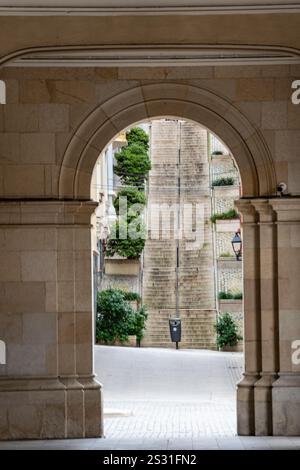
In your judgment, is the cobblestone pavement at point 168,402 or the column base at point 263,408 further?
the column base at point 263,408

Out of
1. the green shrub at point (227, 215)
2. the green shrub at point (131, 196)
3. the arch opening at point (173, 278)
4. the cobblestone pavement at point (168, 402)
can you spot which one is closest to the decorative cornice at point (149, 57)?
the cobblestone pavement at point (168, 402)

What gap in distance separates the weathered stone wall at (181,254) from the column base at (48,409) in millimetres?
16758

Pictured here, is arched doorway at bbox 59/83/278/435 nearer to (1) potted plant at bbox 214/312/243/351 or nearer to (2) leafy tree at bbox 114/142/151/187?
(1) potted plant at bbox 214/312/243/351

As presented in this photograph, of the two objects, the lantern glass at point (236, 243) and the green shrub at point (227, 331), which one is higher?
the lantern glass at point (236, 243)

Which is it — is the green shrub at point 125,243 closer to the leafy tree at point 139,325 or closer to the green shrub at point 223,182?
the leafy tree at point 139,325

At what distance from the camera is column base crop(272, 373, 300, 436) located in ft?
43.8

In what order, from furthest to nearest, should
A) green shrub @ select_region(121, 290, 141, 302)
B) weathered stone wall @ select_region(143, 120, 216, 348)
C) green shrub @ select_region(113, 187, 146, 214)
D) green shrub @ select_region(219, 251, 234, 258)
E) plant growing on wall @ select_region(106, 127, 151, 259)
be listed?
green shrub @ select_region(113, 187, 146, 214) → green shrub @ select_region(219, 251, 234, 258) → plant growing on wall @ select_region(106, 127, 151, 259) → weathered stone wall @ select_region(143, 120, 216, 348) → green shrub @ select_region(121, 290, 141, 302)

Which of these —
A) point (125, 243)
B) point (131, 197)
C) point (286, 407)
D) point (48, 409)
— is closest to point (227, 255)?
point (125, 243)

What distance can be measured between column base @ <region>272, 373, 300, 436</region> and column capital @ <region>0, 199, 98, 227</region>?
3.35 metres

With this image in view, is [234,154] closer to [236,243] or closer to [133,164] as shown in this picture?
[236,243]

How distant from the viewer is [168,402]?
18.8m

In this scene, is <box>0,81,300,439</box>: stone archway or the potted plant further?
the potted plant

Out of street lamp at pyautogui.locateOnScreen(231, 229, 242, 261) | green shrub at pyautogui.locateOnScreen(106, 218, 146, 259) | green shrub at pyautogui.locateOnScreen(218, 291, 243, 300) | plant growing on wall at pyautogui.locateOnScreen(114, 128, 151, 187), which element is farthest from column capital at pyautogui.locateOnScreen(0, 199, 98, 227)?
plant growing on wall at pyautogui.locateOnScreen(114, 128, 151, 187)

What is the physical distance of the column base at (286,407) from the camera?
13336 millimetres
